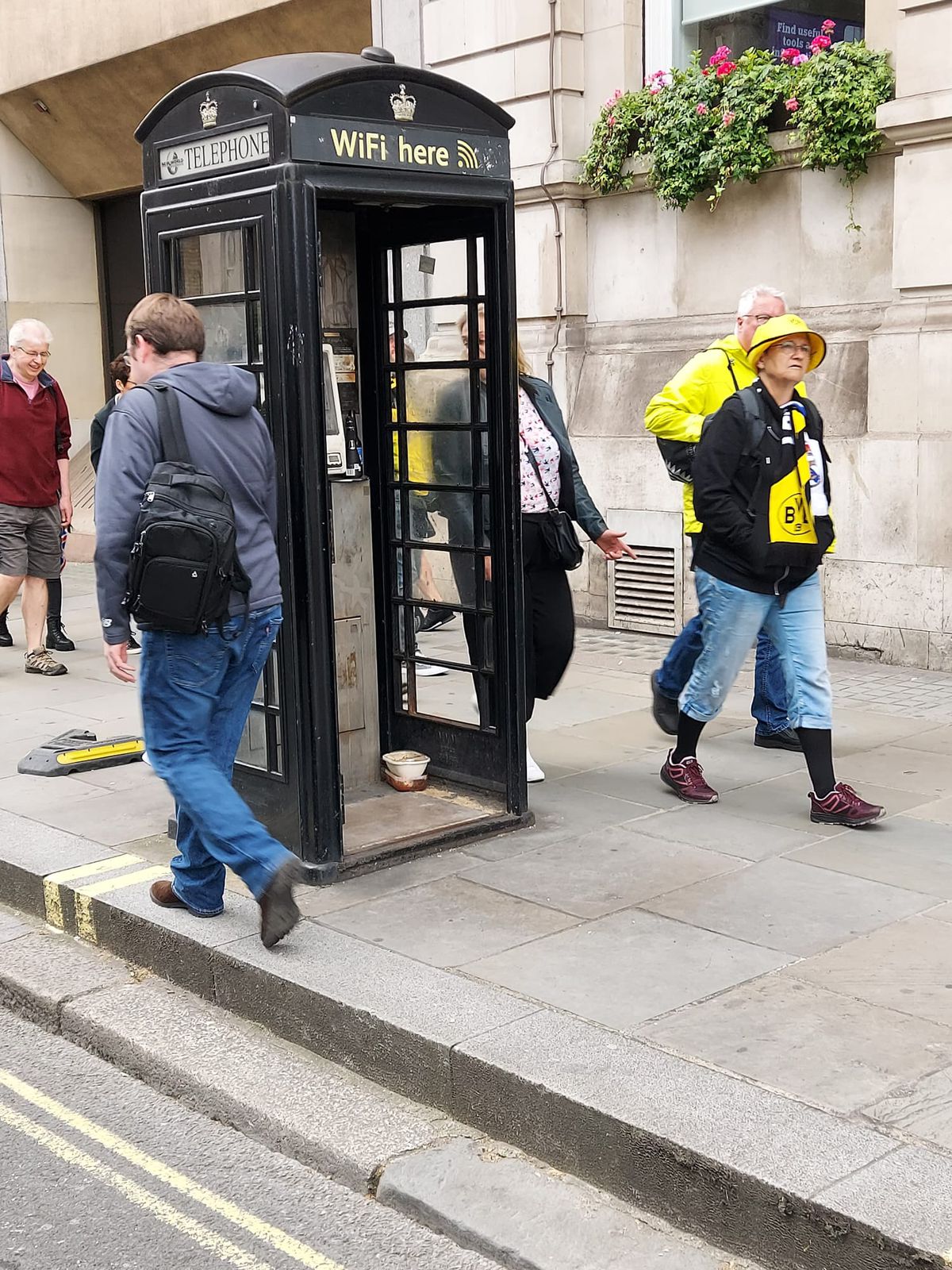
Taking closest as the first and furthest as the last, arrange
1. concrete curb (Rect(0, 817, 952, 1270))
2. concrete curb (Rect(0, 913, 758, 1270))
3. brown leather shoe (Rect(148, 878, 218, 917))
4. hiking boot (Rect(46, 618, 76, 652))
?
concrete curb (Rect(0, 817, 952, 1270)) → concrete curb (Rect(0, 913, 758, 1270)) → brown leather shoe (Rect(148, 878, 218, 917)) → hiking boot (Rect(46, 618, 76, 652))

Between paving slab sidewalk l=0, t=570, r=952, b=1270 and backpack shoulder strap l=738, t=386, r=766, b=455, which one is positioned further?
backpack shoulder strap l=738, t=386, r=766, b=455

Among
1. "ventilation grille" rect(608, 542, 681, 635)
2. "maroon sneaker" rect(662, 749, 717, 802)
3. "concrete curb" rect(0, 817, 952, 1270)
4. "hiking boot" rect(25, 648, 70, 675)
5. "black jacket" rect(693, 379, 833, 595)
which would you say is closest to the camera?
"concrete curb" rect(0, 817, 952, 1270)

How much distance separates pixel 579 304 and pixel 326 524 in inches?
221

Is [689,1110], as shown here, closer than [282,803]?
Yes

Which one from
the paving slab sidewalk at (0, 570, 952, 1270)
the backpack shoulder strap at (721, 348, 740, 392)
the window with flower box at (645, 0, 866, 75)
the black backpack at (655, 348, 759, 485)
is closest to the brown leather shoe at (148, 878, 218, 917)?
the paving slab sidewalk at (0, 570, 952, 1270)

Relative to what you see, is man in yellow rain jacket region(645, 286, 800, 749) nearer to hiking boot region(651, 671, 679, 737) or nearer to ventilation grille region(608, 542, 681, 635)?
hiking boot region(651, 671, 679, 737)

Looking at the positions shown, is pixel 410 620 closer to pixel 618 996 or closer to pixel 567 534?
pixel 567 534

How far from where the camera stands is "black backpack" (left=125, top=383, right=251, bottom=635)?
4.20m

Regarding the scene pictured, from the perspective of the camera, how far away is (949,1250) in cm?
274

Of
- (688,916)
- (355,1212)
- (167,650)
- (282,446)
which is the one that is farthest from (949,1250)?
(282,446)

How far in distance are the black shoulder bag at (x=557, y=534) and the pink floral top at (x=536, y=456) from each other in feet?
0.04

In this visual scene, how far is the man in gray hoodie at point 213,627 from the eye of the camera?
14.0ft

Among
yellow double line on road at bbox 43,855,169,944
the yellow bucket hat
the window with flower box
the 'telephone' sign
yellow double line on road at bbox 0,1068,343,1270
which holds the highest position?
the window with flower box

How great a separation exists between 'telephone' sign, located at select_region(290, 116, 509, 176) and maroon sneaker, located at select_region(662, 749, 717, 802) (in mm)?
2271
